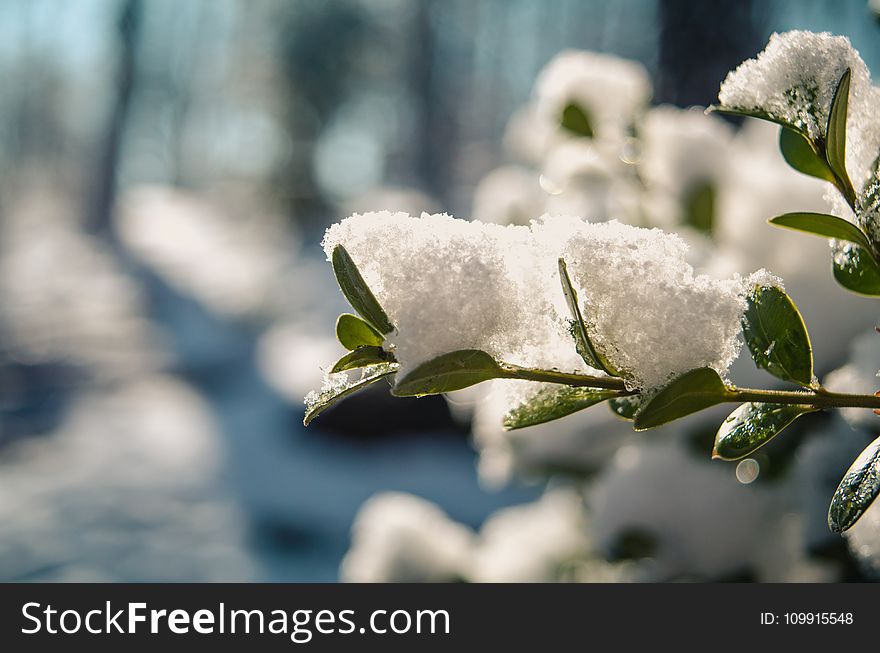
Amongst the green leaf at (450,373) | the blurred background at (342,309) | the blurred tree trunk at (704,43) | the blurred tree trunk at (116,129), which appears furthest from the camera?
the blurred tree trunk at (116,129)

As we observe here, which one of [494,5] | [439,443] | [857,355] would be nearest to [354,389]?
[857,355]

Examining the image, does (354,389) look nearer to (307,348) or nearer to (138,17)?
(307,348)

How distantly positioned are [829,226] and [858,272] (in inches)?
1.3

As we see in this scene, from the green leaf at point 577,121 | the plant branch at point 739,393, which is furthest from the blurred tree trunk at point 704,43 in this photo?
the plant branch at point 739,393

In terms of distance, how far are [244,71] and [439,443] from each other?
8.82 metres

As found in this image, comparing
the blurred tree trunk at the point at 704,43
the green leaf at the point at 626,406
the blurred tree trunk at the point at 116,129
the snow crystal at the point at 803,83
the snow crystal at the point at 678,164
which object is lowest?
the green leaf at the point at 626,406

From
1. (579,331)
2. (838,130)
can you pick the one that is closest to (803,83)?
(838,130)

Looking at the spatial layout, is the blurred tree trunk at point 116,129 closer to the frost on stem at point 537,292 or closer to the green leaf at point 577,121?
the green leaf at point 577,121

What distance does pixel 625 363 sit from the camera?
244 millimetres

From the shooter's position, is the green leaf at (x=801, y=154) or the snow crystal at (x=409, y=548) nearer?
the green leaf at (x=801, y=154)

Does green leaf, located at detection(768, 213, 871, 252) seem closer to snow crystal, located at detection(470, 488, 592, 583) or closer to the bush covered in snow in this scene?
the bush covered in snow

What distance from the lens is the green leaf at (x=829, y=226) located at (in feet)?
0.85

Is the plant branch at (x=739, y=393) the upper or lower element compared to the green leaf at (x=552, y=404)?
lower

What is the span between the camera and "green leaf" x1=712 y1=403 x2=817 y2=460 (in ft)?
0.86
